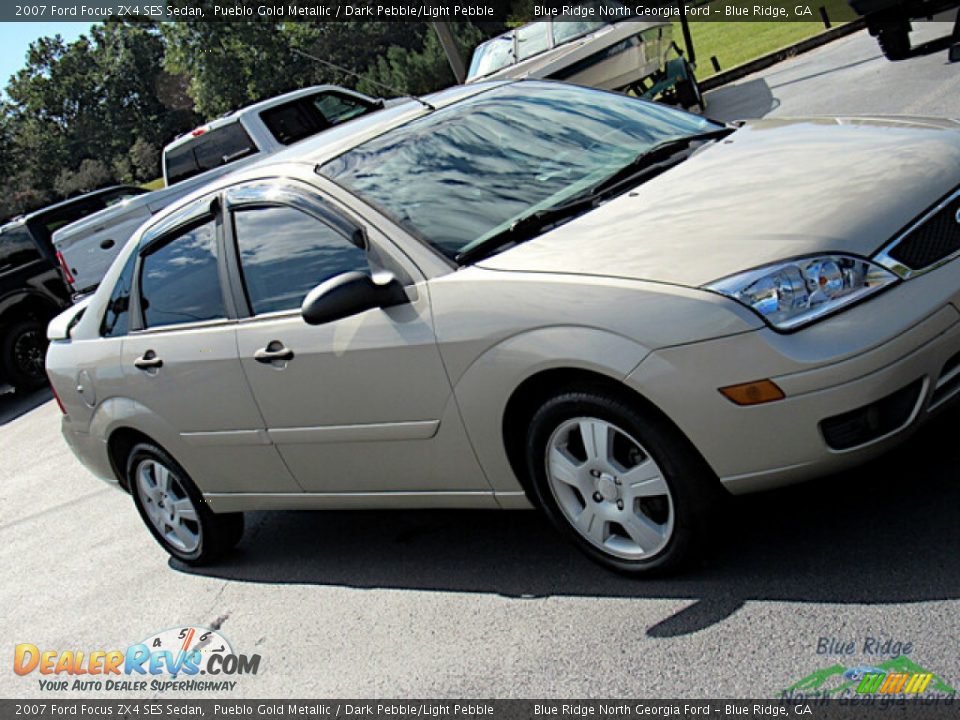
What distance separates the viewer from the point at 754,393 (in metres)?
3.62

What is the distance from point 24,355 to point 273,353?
10.7 metres

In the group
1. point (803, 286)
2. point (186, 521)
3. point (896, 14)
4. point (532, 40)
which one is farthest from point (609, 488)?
point (532, 40)

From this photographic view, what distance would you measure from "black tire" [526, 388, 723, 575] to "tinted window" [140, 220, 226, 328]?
1.68m

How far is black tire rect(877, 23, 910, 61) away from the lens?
12812mm

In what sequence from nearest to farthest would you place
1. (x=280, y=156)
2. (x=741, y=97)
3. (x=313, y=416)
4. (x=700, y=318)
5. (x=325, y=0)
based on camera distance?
1. (x=700, y=318)
2. (x=313, y=416)
3. (x=280, y=156)
4. (x=741, y=97)
5. (x=325, y=0)

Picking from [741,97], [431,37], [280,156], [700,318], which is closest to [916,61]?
[741,97]

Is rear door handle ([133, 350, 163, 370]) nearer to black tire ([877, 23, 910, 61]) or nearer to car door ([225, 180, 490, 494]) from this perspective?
car door ([225, 180, 490, 494])

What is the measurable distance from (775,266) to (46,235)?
1380cm

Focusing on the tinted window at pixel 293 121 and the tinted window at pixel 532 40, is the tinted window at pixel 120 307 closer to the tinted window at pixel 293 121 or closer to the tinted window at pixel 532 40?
the tinted window at pixel 293 121

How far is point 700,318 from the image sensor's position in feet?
12.0

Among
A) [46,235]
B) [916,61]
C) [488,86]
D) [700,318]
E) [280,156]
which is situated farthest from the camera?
[46,235]

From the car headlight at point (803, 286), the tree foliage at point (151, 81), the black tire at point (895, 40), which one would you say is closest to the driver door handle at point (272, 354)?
the car headlight at point (803, 286)

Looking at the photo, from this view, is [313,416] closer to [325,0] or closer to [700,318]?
[700,318]

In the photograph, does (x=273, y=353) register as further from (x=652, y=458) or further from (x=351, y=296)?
(x=652, y=458)
